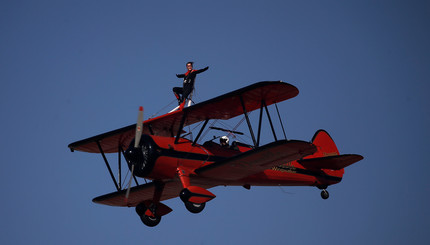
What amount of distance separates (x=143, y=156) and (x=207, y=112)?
2.17m

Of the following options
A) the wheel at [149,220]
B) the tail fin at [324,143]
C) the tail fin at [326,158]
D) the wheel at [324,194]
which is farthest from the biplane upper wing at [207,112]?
the tail fin at [324,143]

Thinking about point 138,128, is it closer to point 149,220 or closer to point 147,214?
point 147,214

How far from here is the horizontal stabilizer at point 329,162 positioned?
54.3 ft

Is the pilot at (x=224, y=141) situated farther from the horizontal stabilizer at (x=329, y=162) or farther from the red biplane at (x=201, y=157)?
the horizontal stabilizer at (x=329, y=162)

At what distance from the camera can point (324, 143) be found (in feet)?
62.7

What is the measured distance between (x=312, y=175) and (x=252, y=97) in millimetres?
4907

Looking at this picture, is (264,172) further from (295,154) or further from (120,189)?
(120,189)

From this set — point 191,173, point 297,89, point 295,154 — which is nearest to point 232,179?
point 191,173

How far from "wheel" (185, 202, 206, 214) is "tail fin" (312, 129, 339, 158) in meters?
6.76

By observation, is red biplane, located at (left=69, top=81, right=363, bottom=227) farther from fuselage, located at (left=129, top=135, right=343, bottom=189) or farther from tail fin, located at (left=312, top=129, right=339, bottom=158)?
tail fin, located at (left=312, top=129, right=339, bottom=158)

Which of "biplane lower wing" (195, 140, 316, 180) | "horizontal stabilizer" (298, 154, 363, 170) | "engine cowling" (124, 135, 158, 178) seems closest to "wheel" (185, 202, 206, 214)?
"biplane lower wing" (195, 140, 316, 180)

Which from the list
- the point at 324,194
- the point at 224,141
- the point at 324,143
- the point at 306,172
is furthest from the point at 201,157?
the point at 324,143

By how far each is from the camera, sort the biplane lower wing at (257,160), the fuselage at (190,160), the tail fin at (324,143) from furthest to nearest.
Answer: the tail fin at (324,143), the fuselage at (190,160), the biplane lower wing at (257,160)

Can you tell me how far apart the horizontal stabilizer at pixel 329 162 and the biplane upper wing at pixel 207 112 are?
12.0 ft
